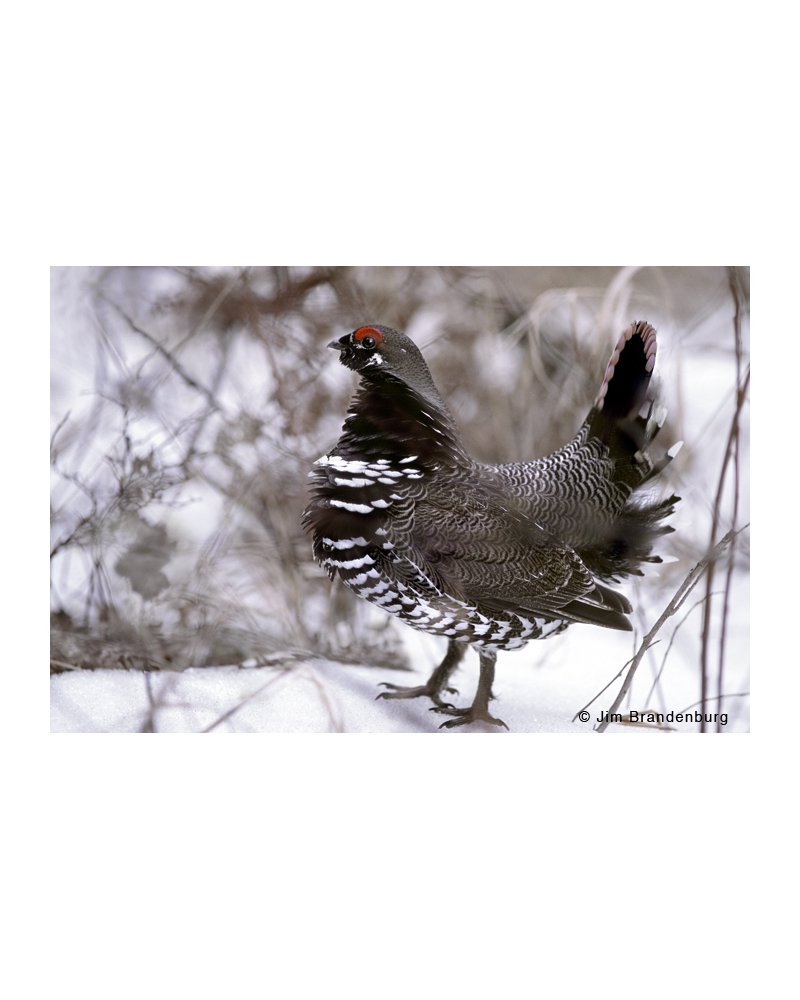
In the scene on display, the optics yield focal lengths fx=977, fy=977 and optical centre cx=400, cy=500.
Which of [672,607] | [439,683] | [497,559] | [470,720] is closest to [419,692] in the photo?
[439,683]

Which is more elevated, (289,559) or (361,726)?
(289,559)

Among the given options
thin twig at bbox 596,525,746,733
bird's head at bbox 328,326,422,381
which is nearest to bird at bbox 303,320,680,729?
bird's head at bbox 328,326,422,381

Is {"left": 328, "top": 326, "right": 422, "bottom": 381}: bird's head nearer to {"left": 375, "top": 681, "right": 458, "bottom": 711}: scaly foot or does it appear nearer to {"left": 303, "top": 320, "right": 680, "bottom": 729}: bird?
{"left": 303, "top": 320, "right": 680, "bottom": 729}: bird

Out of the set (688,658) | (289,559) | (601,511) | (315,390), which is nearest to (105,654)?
(289,559)

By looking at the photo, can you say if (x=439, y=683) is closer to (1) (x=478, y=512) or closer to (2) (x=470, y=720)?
(2) (x=470, y=720)

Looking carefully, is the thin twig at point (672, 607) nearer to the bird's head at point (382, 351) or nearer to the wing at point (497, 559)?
the wing at point (497, 559)

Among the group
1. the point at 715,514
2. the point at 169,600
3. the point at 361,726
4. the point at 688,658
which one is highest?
the point at 715,514

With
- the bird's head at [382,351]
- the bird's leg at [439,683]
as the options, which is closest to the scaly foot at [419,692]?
the bird's leg at [439,683]

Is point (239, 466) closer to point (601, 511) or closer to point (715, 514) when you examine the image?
point (601, 511)
